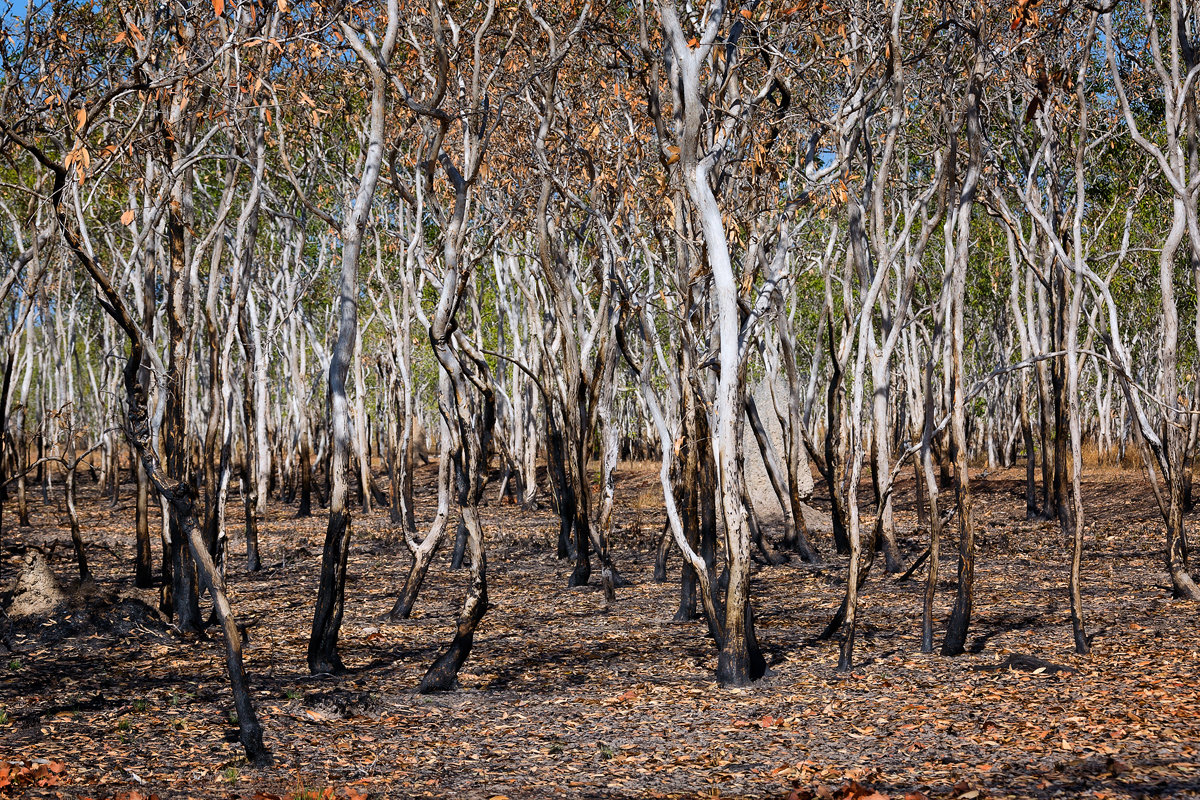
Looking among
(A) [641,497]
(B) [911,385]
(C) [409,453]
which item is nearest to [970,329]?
(B) [911,385]

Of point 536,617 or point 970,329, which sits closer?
point 536,617

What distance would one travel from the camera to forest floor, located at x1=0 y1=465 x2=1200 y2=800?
4925 mm

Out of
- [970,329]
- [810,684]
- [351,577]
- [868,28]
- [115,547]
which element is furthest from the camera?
[970,329]

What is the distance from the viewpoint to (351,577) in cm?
1212

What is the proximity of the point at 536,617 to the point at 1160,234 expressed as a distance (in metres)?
18.3

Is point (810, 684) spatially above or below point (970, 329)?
below

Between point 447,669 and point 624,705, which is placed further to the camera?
point 447,669

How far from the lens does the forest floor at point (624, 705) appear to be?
194 inches

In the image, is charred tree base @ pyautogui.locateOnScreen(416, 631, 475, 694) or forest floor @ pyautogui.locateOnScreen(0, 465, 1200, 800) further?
charred tree base @ pyautogui.locateOnScreen(416, 631, 475, 694)

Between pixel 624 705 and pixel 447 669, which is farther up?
pixel 447 669

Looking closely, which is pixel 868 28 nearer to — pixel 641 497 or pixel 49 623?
pixel 49 623

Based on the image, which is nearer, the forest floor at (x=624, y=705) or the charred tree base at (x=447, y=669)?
the forest floor at (x=624, y=705)

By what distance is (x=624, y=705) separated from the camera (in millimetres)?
6441

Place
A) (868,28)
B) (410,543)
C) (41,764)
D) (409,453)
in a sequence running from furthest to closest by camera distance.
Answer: (409,453), (868,28), (410,543), (41,764)
